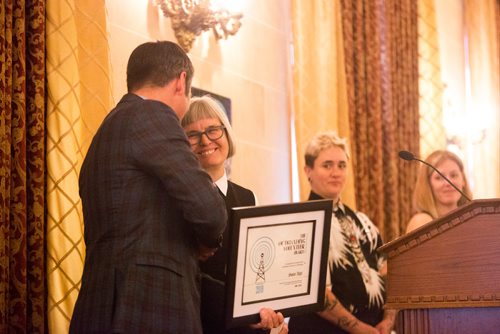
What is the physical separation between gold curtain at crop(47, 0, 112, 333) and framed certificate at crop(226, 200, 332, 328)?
3.61ft

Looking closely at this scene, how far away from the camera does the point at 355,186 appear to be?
6449mm

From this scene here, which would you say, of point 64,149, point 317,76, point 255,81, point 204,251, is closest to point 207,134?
point 204,251

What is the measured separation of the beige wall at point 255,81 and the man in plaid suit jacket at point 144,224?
2255 millimetres

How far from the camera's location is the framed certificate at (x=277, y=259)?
298cm

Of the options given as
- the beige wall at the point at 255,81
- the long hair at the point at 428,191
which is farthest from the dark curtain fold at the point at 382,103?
the long hair at the point at 428,191

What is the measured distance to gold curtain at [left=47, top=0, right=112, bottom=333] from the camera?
377 centimetres

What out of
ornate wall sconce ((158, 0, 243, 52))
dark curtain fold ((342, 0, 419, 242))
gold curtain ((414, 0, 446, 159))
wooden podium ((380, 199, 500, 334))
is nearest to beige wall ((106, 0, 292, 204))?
ornate wall sconce ((158, 0, 243, 52))

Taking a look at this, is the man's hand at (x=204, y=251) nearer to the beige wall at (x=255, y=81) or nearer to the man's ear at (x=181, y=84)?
the man's ear at (x=181, y=84)

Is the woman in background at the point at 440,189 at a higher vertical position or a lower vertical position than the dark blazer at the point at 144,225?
higher

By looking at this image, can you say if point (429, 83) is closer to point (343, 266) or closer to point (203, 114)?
point (343, 266)

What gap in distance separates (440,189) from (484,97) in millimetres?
4254

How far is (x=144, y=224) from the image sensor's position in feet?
8.52

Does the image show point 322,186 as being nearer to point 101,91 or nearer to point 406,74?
point 101,91

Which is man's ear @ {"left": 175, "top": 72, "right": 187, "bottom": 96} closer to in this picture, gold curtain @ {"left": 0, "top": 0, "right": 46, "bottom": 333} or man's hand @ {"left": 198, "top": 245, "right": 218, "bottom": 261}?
man's hand @ {"left": 198, "top": 245, "right": 218, "bottom": 261}
